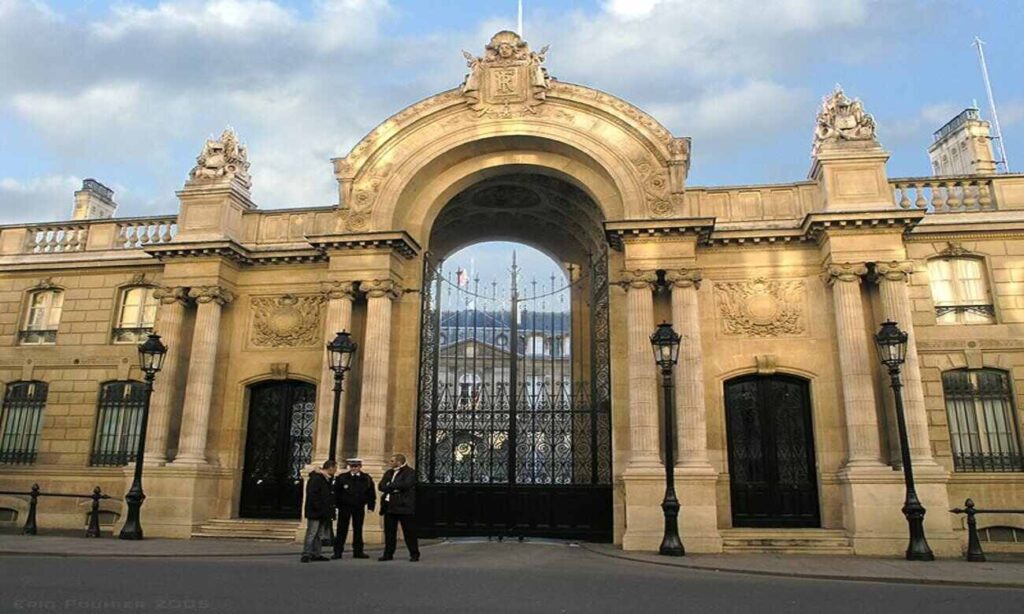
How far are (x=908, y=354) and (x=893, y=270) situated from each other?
2048mm

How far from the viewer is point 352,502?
13672 mm

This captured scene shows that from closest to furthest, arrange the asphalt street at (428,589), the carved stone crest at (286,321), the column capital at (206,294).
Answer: the asphalt street at (428,589), the column capital at (206,294), the carved stone crest at (286,321)

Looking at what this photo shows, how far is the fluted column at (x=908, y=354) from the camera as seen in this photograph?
643 inches

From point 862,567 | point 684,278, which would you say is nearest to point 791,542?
point 862,567

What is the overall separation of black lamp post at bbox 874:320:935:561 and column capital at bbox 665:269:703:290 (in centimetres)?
435

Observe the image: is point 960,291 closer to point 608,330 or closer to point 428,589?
point 608,330

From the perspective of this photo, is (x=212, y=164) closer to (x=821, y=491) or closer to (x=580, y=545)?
(x=580, y=545)

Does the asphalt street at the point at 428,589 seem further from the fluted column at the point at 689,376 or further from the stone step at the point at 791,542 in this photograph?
the fluted column at the point at 689,376

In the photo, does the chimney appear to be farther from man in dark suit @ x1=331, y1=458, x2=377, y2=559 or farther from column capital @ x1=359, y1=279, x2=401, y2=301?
man in dark suit @ x1=331, y1=458, x2=377, y2=559

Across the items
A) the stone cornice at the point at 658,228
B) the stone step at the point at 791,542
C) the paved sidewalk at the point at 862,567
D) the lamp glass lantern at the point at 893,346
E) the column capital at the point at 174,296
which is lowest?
the paved sidewalk at the point at 862,567

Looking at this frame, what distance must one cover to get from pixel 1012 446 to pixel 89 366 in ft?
82.1

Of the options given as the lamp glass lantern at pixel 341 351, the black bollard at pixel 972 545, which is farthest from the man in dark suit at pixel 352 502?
the black bollard at pixel 972 545

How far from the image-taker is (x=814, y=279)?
18859mm

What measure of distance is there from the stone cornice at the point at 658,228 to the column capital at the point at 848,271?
3.07 meters
